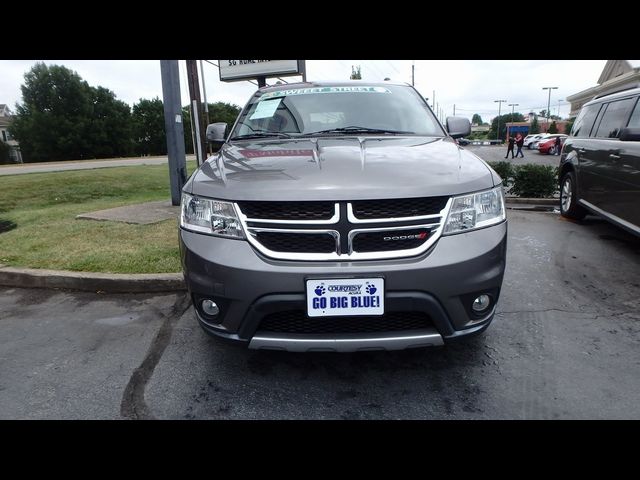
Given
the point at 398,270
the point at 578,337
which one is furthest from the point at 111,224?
the point at 578,337

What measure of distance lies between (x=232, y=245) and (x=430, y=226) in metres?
0.98

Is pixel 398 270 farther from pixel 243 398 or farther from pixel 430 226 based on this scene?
pixel 243 398

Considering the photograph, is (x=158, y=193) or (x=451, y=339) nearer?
(x=451, y=339)

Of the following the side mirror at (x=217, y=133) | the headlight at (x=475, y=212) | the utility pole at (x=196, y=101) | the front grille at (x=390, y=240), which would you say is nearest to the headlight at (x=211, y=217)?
the front grille at (x=390, y=240)

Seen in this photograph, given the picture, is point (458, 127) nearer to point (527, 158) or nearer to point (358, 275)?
point (358, 275)

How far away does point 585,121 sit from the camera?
6.16 meters

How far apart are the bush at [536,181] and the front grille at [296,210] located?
23.9 feet

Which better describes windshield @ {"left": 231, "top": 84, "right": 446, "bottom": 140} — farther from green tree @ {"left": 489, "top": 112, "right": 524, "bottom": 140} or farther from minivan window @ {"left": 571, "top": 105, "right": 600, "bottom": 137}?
green tree @ {"left": 489, "top": 112, "right": 524, "bottom": 140}

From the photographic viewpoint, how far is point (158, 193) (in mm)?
11273

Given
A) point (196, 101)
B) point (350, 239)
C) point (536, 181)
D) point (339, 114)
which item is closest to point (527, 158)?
point (536, 181)

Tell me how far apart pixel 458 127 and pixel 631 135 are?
75.2 inches

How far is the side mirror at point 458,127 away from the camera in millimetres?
3812

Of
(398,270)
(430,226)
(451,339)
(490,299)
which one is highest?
(430,226)

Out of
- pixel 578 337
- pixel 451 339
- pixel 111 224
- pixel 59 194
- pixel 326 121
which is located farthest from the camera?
pixel 59 194
